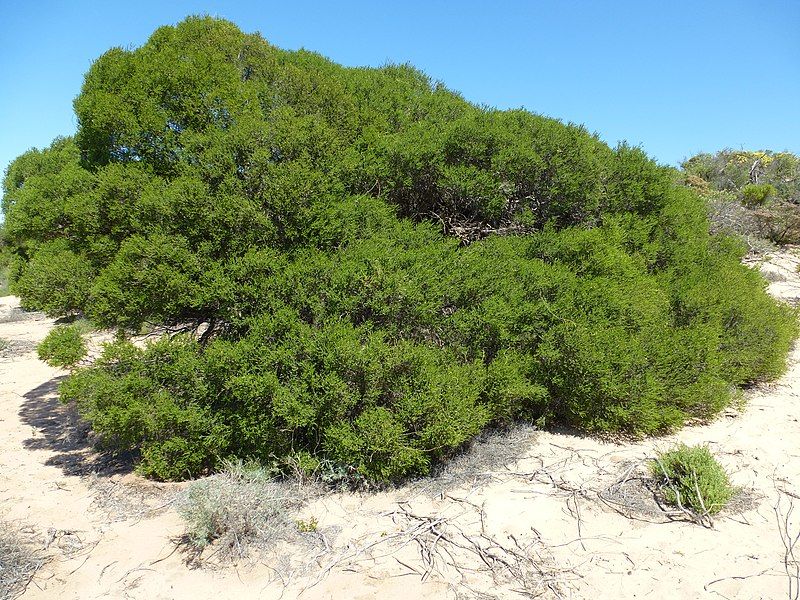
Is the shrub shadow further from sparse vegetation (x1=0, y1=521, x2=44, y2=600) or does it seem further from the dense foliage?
sparse vegetation (x1=0, y1=521, x2=44, y2=600)

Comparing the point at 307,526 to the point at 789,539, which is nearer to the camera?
the point at 789,539

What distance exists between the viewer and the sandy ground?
10.7ft

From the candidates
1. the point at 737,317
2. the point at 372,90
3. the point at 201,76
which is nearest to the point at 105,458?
the point at 201,76

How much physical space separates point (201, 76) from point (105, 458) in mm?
4320

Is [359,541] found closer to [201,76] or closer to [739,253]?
[201,76]

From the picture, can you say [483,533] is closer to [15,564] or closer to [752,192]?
[15,564]

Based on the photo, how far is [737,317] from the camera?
6.35 metres

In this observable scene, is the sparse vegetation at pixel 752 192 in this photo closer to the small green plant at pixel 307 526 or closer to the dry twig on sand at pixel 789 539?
the dry twig on sand at pixel 789 539

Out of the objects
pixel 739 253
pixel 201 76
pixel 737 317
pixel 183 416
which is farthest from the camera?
pixel 739 253

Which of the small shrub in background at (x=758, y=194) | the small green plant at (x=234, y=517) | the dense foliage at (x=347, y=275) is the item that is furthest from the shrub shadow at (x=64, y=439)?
the small shrub in background at (x=758, y=194)

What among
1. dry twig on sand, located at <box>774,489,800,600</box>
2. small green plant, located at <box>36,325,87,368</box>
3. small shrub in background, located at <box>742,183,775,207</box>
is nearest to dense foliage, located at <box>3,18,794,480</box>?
small green plant, located at <box>36,325,87,368</box>

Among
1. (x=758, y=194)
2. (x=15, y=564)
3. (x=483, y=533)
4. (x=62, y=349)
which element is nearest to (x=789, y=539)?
(x=483, y=533)

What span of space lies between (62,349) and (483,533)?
168 inches

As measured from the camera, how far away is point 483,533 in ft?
12.4
